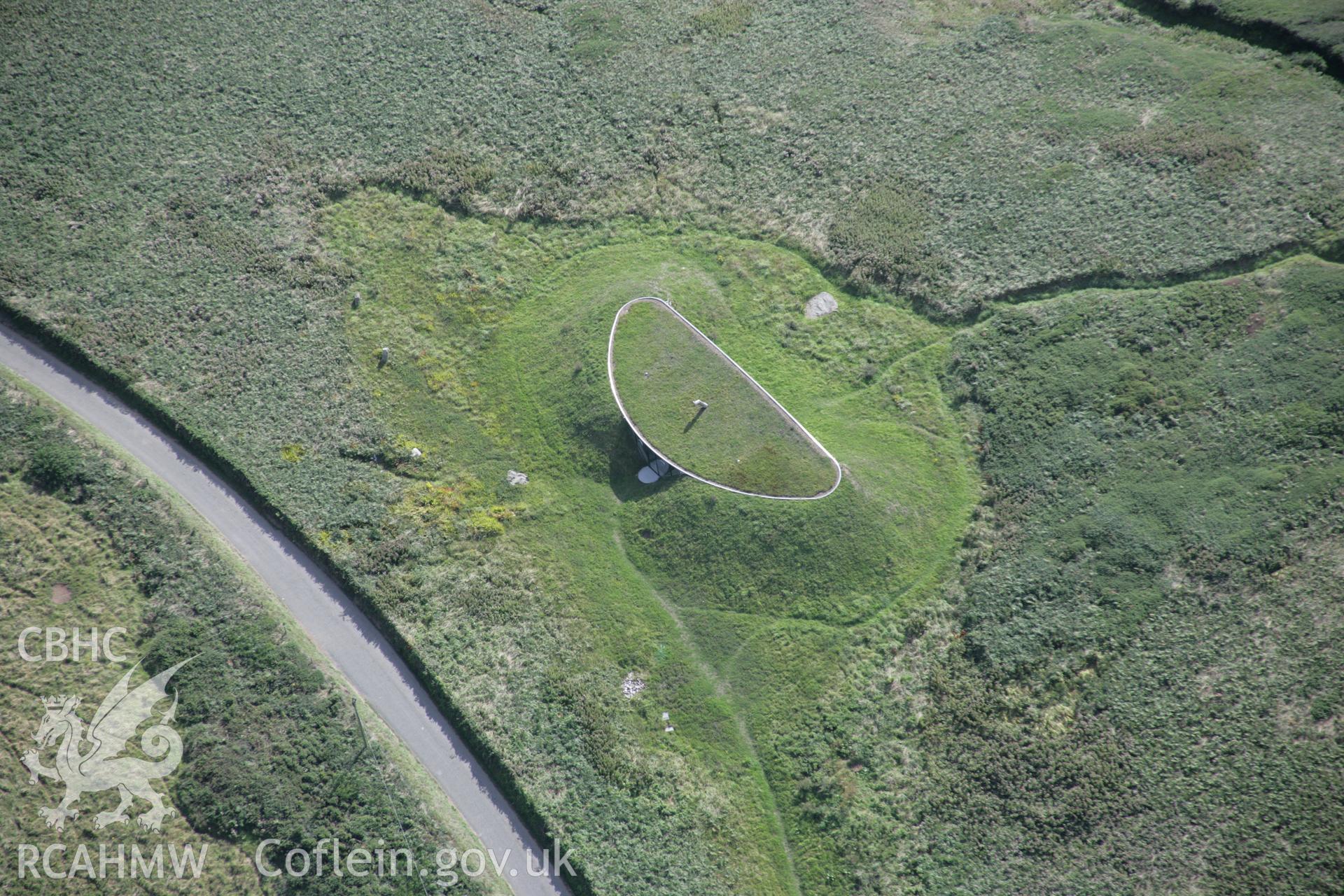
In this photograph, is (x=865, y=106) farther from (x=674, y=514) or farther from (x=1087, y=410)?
(x=674, y=514)

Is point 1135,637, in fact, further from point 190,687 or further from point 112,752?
point 112,752

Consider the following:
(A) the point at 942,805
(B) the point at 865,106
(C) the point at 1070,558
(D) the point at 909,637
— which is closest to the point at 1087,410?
(C) the point at 1070,558

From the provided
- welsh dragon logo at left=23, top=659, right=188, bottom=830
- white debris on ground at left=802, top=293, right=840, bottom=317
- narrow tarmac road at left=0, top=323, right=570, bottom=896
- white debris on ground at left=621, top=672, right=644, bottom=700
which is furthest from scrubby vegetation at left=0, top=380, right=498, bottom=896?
white debris on ground at left=802, top=293, right=840, bottom=317

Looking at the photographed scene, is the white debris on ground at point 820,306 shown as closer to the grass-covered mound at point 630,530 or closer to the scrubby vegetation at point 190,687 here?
the grass-covered mound at point 630,530

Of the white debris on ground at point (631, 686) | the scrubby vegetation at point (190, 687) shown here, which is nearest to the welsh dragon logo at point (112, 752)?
the scrubby vegetation at point (190, 687)

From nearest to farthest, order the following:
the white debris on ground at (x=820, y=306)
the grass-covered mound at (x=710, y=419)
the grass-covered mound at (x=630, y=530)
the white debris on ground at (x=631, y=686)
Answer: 1. the grass-covered mound at (x=630, y=530)
2. the white debris on ground at (x=631, y=686)
3. the grass-covered mound at (x=710, y=419)
4. the white debris on ground at (x=820, y=306)

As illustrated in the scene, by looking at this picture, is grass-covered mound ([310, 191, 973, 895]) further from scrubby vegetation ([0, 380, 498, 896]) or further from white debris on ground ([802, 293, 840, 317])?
scrubby vegetation ([0, 380, 498, 896])
